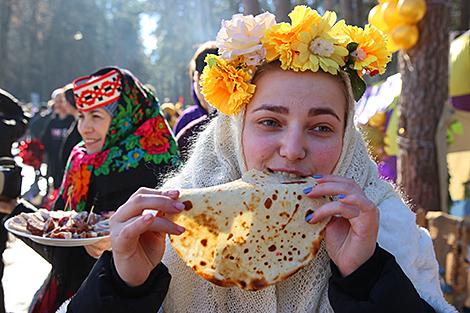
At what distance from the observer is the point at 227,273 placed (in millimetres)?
1431

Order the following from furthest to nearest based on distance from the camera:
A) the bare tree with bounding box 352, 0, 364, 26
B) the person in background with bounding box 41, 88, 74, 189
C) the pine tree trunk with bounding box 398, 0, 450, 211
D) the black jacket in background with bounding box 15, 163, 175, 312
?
1. the bare tree with bounding box 352, 0, 364, 26
2. the person in background with bounding box 41, 88, 74, 189
3. the pine tree trunk with bounding box 398, 0, 450, 211
4. the black jacket in background with bounding box 15, 163, 175, 312

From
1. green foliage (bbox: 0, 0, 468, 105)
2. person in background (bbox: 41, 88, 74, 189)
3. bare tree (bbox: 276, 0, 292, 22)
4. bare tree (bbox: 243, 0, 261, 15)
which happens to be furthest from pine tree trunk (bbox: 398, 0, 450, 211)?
green foliage (bbox: 0, 0, 468, 105)

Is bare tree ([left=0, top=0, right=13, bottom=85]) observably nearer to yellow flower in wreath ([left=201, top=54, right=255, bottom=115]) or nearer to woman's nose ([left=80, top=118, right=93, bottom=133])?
woman's nose ([left=80, top=118, right=93, bottom=133])

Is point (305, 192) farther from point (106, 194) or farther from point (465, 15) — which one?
point (465, 15)

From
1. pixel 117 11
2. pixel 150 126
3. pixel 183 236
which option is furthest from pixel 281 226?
pixel 117 11

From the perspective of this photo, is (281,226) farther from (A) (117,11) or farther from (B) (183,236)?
(A) (117,11)

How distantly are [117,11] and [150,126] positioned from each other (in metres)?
57.5

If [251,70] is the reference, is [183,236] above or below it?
below

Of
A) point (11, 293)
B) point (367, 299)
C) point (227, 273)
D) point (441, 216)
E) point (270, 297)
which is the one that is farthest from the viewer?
point (11, 293)

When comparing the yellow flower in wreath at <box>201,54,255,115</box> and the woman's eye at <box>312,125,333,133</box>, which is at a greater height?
the yellow flower in wreath at <box>201,54,255,115</box>

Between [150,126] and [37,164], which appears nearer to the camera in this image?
[150,126]

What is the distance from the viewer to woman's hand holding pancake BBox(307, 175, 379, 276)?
1.32 m

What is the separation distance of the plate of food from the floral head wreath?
129 centimetres

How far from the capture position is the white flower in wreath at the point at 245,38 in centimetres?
155
